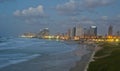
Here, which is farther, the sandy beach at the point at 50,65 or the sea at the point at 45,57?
the sea at the point at 45,57

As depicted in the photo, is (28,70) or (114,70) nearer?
(114,70)

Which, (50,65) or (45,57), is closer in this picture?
(50,65)

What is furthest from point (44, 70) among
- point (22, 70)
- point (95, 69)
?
point (95, 69)

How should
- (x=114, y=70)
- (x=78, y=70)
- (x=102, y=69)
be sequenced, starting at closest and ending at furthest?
1. (x=114, y=70)
2. (x=102, y=69)
3. (x=78, y=70)

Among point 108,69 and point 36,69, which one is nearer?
point 108,69

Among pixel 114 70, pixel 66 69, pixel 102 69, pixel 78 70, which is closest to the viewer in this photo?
pixel 114 70

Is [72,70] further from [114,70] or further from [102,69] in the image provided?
[114,70]

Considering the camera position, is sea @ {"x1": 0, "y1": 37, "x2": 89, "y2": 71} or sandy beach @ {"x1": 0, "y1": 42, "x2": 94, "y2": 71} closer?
sandy beach @ {"x1": 0, "y1": 42, "x2": 94, "y2": 71}

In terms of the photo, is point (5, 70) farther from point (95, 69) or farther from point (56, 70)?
point (95, 69)

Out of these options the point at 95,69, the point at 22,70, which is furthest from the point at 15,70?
the point at 95,69
